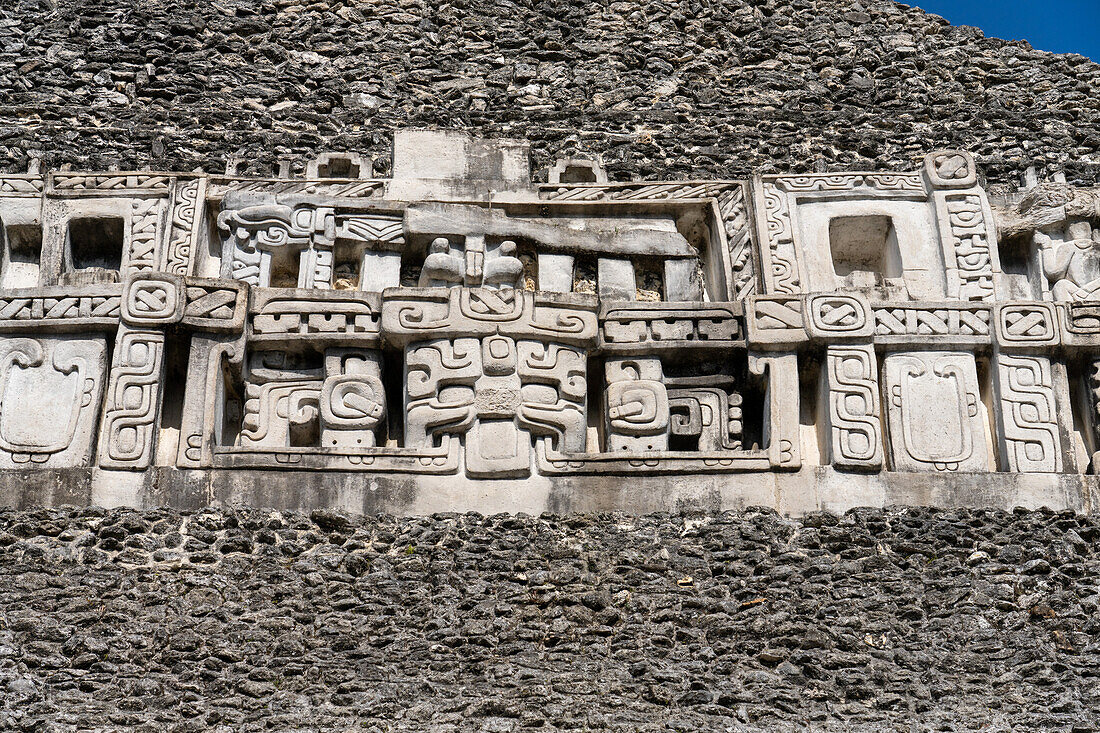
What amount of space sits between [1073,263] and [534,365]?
345 centimetres

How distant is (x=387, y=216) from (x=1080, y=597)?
4600 mm

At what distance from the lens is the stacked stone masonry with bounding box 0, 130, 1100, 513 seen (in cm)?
902

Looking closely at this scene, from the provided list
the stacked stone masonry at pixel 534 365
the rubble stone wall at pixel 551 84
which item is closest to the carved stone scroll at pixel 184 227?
the stacked stone masonry at pixel 534 365

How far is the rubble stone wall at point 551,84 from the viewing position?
478 inches

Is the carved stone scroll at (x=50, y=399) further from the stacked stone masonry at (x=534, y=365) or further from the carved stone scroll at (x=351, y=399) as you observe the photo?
the carved stone scroll at (x=351, y=399)

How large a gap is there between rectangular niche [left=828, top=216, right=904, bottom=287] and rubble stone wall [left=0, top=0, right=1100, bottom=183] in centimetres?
95

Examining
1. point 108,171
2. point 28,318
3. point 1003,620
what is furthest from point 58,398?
point 1003,620

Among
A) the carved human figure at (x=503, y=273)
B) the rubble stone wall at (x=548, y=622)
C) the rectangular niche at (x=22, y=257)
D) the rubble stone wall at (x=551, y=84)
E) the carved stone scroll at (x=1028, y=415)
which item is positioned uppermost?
the rubble stone wall at (x=551, y=84)

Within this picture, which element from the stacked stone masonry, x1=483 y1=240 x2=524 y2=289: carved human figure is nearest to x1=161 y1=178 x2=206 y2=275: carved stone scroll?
the stacked stone masonry

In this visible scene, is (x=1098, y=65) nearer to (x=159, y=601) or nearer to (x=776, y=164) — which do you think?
(x=776, y=164)

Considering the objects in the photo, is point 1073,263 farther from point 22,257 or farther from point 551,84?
point 22,257

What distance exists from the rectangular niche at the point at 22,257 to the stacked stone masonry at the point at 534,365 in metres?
0.04

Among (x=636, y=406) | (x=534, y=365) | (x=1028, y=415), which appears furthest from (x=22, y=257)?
(x=1028, y=415)

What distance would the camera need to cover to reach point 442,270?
34.0ft
